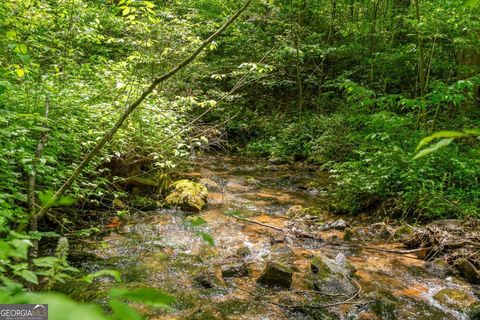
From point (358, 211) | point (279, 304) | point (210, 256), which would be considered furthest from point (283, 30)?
point (279, 304)

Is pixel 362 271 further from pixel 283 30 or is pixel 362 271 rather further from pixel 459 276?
pixel 283 30

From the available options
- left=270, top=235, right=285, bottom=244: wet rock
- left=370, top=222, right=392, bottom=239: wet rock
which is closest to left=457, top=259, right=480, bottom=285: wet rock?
left=370, top=222, right=392, bottom=239: wet rock

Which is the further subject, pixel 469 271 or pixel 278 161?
pixel 278 161

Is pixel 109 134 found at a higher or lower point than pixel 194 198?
higher

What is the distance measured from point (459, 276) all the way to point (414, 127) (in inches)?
164

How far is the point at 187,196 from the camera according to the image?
22.4ft

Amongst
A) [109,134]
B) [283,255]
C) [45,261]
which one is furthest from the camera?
[283,255]

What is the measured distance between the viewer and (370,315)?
3.63 meters

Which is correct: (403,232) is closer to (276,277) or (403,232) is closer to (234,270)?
(276,277)

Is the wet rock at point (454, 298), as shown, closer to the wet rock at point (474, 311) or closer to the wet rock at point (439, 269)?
the wet rock at point (474, 311)

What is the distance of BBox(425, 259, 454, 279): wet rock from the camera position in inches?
180

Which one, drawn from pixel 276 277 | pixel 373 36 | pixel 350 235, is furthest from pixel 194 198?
pixel 373 36

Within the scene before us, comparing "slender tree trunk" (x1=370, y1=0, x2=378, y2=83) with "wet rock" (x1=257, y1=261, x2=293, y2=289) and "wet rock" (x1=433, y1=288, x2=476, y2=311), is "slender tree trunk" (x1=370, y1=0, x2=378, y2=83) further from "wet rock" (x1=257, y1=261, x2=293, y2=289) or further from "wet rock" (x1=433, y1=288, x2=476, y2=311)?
"wet rock" (x1=257, y1=261, x2=293, y2=289)

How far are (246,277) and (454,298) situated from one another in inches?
93.9
